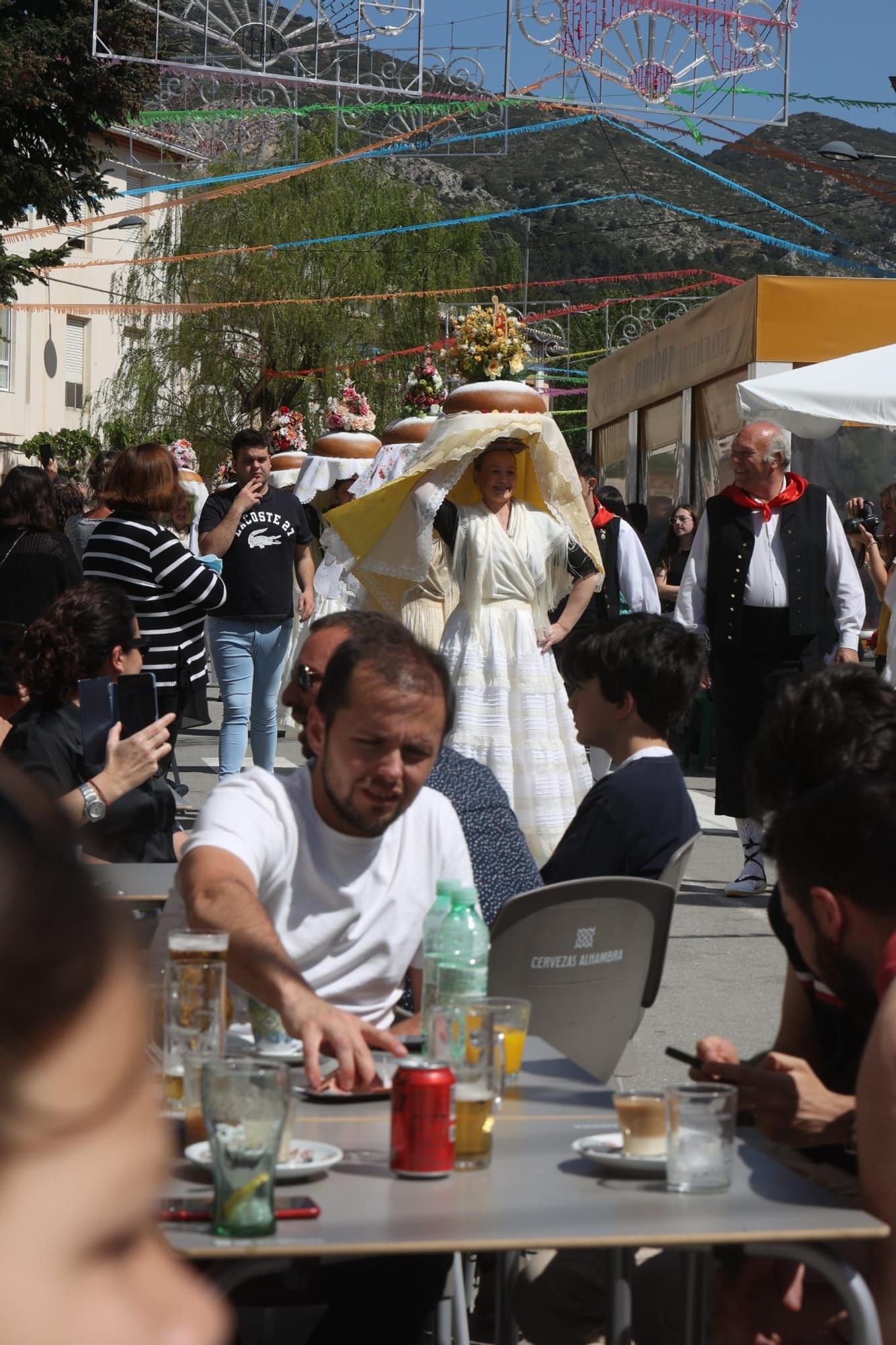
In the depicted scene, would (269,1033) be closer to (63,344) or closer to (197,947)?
(197,947)

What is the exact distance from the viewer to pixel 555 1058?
307 cm

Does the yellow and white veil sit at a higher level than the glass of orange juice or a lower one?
higher

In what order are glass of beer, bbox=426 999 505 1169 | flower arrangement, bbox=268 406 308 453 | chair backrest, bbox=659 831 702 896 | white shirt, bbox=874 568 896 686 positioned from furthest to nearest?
flower arrangement, bbox=268 406 308 453 → white shirt, bbox=874 568 896 686 → chair backrest, bbox=659 831 702 896 → glass of beer, bbox=426 999 505 1169

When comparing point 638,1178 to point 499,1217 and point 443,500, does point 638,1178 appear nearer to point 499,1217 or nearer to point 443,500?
point 499,1217

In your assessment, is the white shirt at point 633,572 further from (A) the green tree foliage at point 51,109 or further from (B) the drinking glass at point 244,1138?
(A) the green tree foliage at point 51,109

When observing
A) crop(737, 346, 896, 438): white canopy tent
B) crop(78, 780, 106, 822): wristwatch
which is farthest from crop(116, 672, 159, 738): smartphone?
crop(737, 346, 896, 438): white canopy tent

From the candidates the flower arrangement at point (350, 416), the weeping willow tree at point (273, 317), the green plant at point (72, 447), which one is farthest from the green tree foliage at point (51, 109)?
the green plant at point (72, 447)

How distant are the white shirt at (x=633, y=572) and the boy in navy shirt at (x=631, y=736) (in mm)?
5847

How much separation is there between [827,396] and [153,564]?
16.4 ft

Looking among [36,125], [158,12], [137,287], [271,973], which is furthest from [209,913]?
[137,287]

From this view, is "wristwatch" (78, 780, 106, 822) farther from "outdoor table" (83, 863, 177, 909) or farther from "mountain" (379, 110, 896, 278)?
"mountain" (379, 110, 896, 278)

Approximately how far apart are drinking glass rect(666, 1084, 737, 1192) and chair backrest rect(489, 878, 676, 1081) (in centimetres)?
97

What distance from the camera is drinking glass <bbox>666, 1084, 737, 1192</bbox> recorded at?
7.50ft

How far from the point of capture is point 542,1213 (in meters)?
2.16
